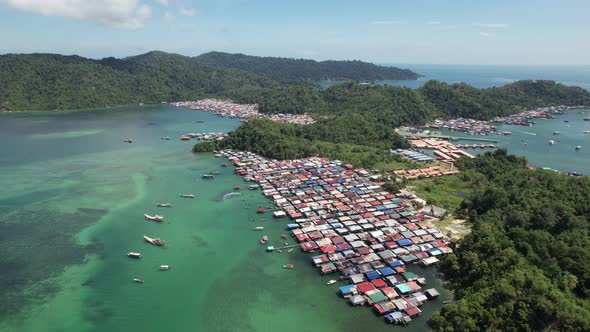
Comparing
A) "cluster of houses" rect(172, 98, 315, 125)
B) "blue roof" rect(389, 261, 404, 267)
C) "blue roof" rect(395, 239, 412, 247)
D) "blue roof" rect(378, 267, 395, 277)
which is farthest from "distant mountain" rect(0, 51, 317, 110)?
"blue roof" rect(378, 267, 395, 277)

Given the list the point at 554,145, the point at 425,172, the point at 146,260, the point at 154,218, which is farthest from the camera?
the point at 554,145

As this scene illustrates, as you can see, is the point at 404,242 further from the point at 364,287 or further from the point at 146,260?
the point at 146,260

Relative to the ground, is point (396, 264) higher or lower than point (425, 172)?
lower

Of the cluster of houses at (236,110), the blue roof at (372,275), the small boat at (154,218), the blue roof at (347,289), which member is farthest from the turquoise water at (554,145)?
the small boat at (154,218)

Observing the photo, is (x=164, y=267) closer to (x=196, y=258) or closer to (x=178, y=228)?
(x=196, y=258)

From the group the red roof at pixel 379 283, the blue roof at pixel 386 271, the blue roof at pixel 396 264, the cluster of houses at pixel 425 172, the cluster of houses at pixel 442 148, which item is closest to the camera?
the red roof at pixel 379 283

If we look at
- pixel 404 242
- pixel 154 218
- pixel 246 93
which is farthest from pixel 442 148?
pixel 246 93

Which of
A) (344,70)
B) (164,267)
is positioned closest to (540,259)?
(164,267)

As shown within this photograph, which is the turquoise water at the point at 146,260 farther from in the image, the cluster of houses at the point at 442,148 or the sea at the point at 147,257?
the cluster of houses at the point at 442,148
